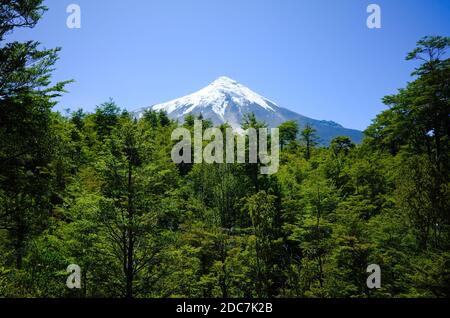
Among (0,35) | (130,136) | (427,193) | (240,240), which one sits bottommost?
(240,240)

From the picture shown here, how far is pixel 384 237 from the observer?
19766mm

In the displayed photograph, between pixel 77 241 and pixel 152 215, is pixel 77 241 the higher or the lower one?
the lower one

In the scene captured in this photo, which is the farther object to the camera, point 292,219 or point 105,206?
point 292,219

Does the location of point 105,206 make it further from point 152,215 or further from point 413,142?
point 413,142

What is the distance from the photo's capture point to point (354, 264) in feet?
60.5

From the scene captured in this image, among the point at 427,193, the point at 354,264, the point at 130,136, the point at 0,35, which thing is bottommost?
the point at 354,264

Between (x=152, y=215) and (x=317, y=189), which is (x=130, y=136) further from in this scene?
(x=317, y=189)

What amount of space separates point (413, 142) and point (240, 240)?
17.5 metres

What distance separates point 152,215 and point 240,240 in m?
6.23

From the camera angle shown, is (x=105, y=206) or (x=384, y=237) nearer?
(x=105, y=206)

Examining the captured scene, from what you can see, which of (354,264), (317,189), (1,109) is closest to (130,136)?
(1,109)

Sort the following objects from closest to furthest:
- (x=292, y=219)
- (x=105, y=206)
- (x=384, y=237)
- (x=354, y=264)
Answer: (x=105, y=206)
(x=354, y=264)
(x=384, y=237)
(x=292, y=219)

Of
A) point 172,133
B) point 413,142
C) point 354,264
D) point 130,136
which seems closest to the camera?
point 130,136

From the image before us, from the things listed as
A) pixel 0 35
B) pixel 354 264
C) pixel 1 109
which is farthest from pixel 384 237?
pixel 0 35
